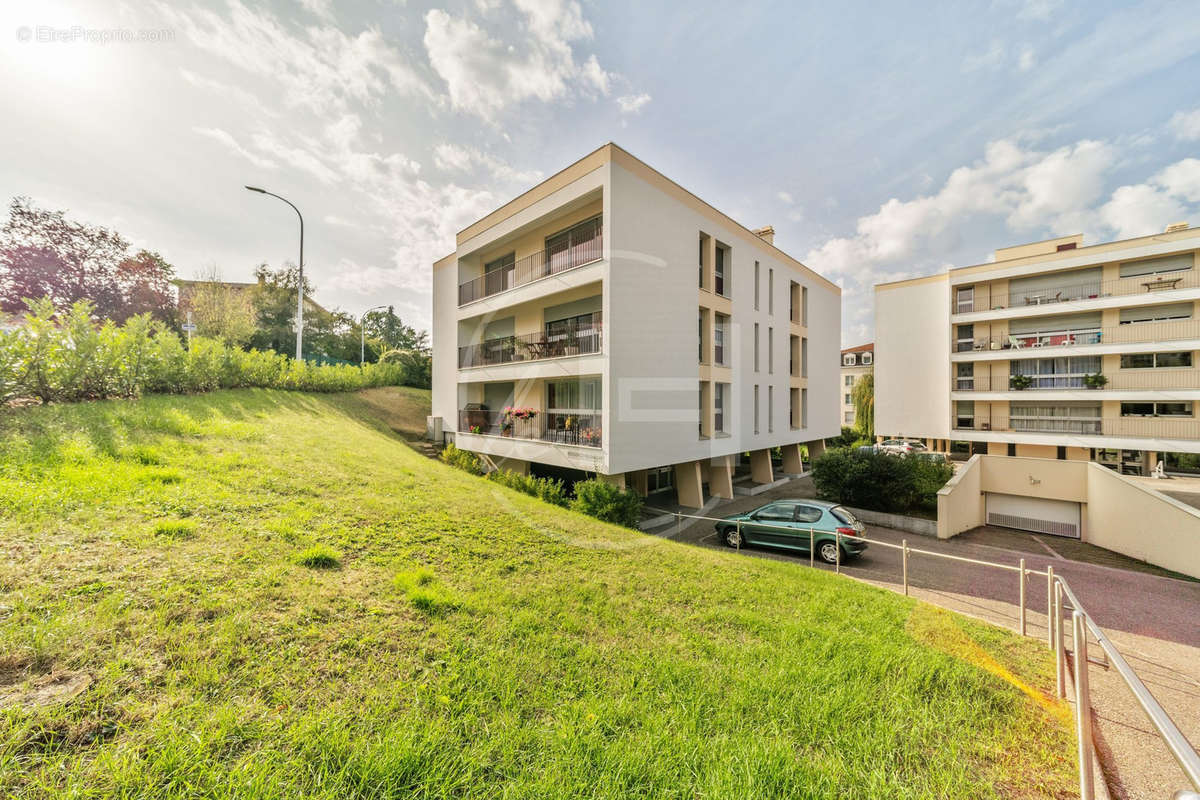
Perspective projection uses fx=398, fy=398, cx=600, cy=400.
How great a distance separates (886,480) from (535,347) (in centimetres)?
1378

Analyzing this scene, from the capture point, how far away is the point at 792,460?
21969 millimetres

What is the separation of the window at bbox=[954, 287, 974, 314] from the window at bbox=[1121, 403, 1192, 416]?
8490mm

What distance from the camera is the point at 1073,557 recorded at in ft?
37.9

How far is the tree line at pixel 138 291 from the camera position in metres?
15.5

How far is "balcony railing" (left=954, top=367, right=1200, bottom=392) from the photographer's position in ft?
63.6

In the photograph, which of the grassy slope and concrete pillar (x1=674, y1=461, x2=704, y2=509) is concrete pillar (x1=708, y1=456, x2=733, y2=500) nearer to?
concrete pillar (x1=674, y1=461, x2=704, y2=509)

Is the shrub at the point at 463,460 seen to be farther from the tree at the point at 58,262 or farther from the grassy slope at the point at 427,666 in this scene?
the tree at the point at 58,262

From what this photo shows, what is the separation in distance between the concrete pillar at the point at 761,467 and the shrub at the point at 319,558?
1819 cm

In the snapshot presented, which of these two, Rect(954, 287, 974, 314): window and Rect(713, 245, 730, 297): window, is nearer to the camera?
→ Rect(713, 245, 730, 297): window

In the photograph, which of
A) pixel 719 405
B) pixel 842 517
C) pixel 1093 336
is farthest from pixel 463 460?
pixel 1093 336

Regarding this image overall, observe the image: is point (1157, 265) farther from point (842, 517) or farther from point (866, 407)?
point (842, 517)

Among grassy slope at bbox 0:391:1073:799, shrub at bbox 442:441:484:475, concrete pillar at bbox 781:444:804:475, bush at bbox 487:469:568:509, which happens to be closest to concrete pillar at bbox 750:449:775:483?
concrete pillar at bbox 781:444:804:475

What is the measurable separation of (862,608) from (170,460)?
36.7 ft

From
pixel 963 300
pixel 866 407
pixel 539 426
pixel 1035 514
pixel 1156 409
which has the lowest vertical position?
pixel 1035 514
